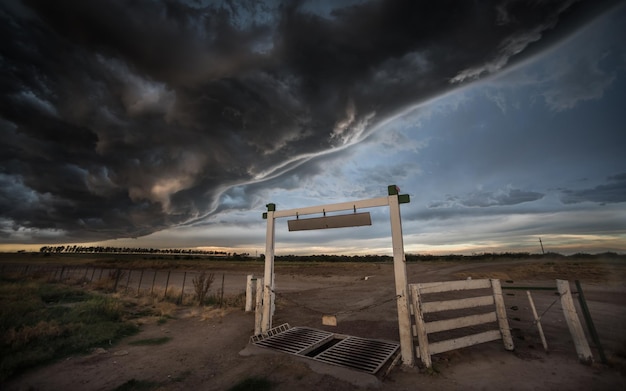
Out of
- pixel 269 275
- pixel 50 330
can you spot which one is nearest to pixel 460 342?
pixel 269 275

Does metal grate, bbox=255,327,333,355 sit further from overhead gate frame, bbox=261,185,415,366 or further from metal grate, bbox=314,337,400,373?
overhead gate frame, bbox=261,185,415,366

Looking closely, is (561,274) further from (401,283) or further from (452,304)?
(401,283)

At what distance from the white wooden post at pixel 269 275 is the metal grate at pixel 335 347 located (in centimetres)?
52

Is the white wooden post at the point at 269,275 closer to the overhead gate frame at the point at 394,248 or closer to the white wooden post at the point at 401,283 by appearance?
the overhead gate frame at the point at 394,248

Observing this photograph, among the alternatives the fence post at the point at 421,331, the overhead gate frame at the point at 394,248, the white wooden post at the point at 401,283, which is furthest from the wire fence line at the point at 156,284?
the fence post at the point at 421,331

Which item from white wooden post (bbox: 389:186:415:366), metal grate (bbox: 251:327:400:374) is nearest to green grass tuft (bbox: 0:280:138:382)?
metal grate (bbox: 251:327:400:374)

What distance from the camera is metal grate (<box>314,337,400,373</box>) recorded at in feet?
18.8

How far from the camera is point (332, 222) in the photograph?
762 centimetres

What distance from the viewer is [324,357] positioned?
628cm

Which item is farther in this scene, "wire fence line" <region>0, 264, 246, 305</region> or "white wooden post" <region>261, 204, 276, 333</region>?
"wire fence line" <region>0, 264, 246, 305</region>

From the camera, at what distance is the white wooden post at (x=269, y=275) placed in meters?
8.27

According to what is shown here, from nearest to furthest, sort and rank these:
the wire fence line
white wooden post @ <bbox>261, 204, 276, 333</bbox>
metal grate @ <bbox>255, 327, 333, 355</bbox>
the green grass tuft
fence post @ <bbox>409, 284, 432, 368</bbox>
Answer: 1. fence post @ <bbox>409, 284, 432, 368</bbox>
2. the green grass tuft
3. metal grate @ <bbox>255, 327, 333, 355</bbox>
4. white wooden post @ <bbox>261, 204, 276, 333</bbox>
5. the wire fence line

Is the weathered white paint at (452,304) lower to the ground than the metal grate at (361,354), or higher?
higher

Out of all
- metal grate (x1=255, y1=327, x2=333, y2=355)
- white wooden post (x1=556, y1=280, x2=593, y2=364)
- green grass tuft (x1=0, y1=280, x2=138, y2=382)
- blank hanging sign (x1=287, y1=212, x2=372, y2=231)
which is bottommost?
metal grate (x1=255, y1=327, x2=333, y2=355)
